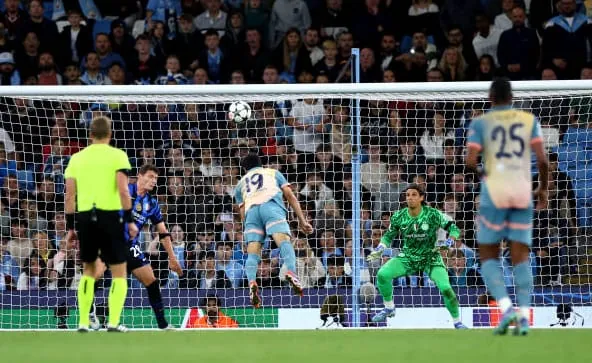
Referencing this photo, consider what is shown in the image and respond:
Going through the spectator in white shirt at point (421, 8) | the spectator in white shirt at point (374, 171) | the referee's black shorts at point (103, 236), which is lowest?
the referee's black shorts at point (103, 236)

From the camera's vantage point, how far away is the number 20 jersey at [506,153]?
9617 mm

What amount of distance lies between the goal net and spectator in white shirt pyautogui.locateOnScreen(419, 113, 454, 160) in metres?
0.03

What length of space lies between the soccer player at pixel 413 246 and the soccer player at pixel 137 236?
2.48 meters

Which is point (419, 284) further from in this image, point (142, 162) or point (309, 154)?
point (142, 162)

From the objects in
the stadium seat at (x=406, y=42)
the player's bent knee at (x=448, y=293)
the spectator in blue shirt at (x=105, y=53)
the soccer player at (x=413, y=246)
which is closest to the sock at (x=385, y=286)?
the soccer player at (x=413, y=246)

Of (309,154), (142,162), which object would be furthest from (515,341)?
(142,162)

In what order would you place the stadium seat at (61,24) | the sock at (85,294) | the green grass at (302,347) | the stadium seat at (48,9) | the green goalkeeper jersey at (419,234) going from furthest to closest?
the stadium seat at (48,9), the stadium seat at (61,24), the green goalkeeper jersey at (419,234), the sock at (85,294), the green grass at (302,347)

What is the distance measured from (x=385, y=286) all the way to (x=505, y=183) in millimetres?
5344

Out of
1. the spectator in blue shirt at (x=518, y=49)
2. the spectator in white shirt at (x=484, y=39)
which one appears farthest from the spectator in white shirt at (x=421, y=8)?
the spectator in blue shirt at (x=518, y=49)

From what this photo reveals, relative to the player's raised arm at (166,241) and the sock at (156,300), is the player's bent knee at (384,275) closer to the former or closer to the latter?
the player's raised arm at (166,241)

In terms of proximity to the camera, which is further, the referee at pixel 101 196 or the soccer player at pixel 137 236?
the soccer player at pixel 137 236

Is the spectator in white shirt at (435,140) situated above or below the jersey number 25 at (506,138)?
above

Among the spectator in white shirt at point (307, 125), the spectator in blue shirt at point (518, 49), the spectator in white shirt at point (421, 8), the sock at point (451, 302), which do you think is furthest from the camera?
the spectator in white shirt at point (421, 8)

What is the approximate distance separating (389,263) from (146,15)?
7.57m
